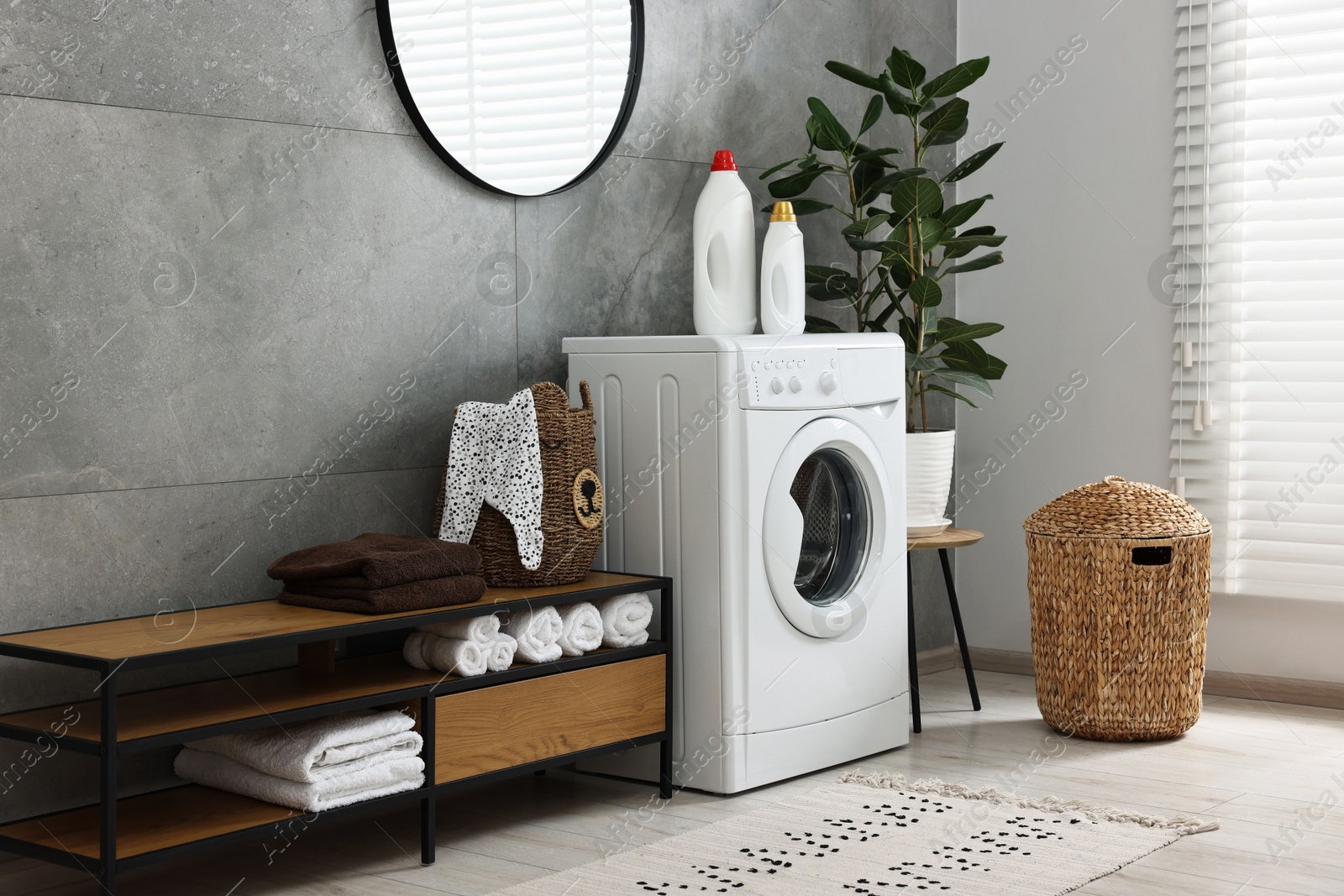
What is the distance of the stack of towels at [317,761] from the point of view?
2146mm

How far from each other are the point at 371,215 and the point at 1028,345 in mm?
2040

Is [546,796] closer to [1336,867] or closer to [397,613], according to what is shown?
[397,613]

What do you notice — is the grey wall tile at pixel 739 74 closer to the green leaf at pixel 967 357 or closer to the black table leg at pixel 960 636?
the green leaf at pixel 967 357

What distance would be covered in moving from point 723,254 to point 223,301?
1129mm

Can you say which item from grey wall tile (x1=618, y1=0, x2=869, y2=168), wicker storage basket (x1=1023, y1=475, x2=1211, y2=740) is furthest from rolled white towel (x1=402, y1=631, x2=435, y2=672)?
wicker storage basket (x1=1023, y1=475, x2=1211, y2=740)

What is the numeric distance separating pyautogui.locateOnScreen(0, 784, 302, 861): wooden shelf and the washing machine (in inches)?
36.0

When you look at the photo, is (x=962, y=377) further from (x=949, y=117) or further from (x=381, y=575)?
(x=381, y=575)

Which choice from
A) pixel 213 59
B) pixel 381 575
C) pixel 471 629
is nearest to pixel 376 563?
pixel 381 575

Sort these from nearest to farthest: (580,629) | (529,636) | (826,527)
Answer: (529,636) → (580,629) → (826,527)

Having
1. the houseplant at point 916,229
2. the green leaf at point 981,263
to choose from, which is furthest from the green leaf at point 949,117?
the green leaf at point 981,263

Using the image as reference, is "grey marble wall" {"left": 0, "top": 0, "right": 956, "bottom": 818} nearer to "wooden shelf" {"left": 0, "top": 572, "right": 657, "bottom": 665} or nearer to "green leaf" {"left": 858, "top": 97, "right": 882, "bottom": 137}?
"wooden shelf" {"left": 0, "top": 572, "right": 657, "bottom": 665}

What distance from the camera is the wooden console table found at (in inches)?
77.0

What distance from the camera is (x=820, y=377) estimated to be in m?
2.85

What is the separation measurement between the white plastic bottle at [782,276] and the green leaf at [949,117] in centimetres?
57
